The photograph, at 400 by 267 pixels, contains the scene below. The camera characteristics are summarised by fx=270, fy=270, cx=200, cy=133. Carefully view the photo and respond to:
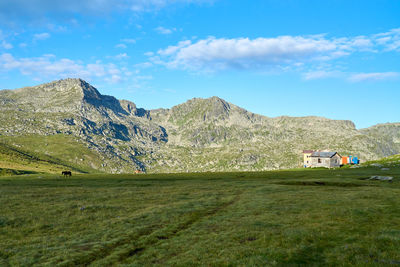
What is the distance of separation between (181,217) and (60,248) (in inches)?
585

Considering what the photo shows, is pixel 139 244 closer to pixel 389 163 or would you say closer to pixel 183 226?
pixel 183 226

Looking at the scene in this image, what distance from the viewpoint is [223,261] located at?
68.3ft

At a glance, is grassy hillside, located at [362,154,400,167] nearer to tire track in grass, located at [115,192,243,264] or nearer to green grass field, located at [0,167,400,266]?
green grass field, located at [0,167,400,266]

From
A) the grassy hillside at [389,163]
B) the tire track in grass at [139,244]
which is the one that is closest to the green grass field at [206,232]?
the tire track in grass at [139,244]

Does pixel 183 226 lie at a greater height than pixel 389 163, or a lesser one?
lesser

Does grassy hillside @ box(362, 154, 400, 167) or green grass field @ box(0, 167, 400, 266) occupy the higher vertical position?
grassy hillside @ box(362, 154, 400, 167)

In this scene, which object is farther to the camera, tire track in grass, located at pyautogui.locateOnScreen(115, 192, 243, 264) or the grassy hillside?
the grassy hillside

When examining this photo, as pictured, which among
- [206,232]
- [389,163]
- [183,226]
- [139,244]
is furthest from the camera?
[389,163]

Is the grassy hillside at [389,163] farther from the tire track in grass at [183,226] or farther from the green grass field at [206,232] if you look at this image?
the tire track in grass at [183,226]

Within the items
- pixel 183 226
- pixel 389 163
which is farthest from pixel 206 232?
pixel 389 163

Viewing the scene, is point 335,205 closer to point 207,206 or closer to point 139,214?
point 207,206

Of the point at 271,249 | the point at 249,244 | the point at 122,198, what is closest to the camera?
the point at 271,249

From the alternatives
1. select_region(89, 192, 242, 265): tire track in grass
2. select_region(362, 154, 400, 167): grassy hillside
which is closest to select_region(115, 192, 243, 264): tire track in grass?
select_region(89, 192, 242, 265): tire track in grass

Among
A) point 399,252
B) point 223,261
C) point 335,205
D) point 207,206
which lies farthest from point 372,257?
point 207,206
